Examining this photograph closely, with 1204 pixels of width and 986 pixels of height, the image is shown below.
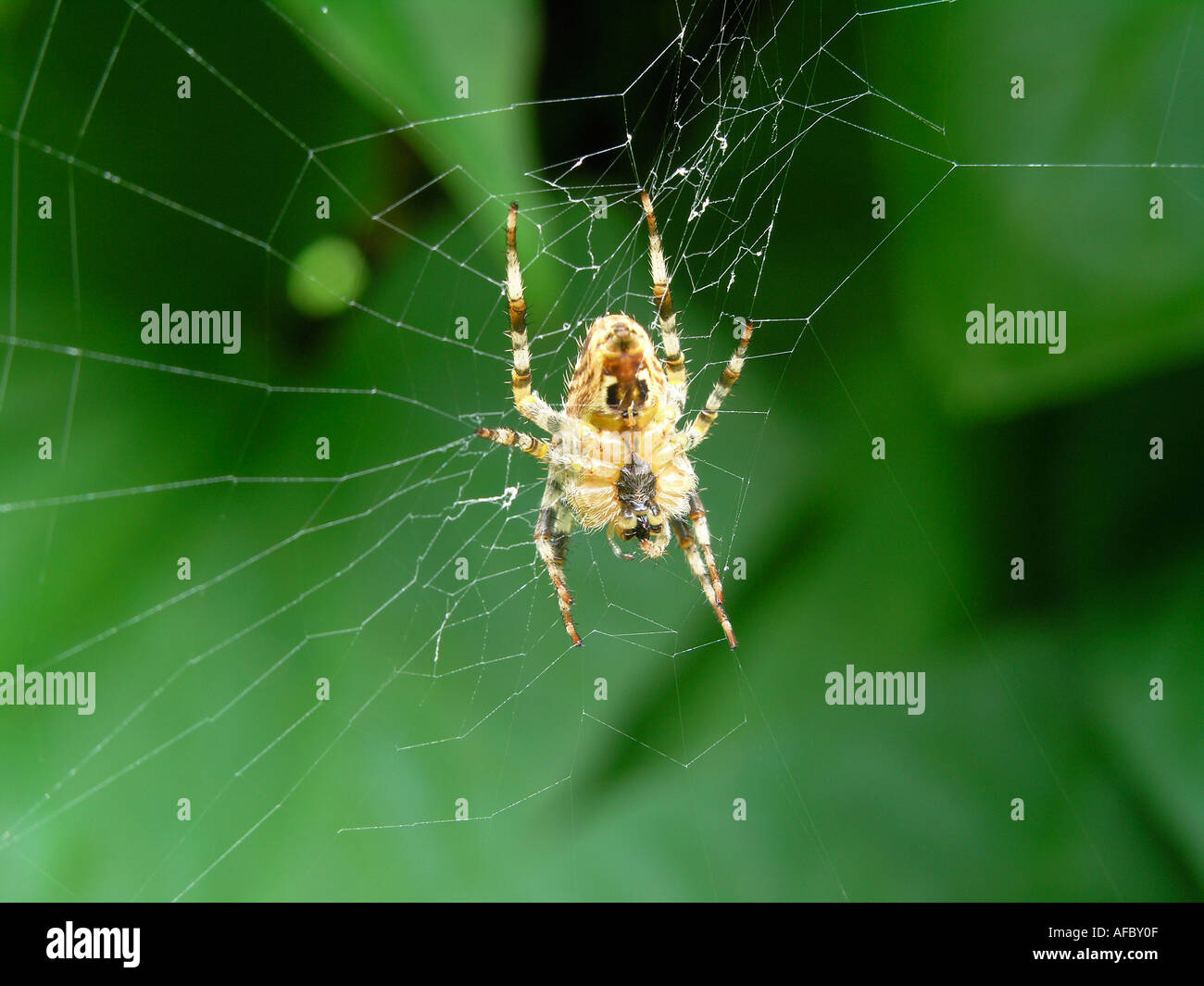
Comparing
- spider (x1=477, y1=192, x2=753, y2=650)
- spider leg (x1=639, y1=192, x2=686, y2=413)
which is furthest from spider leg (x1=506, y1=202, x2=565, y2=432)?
spider leg (x1=639, y1=192, x2=686, y2=413)

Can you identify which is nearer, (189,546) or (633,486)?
(189,546)

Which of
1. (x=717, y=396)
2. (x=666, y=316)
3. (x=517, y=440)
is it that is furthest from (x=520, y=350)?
(x=717, y=396)

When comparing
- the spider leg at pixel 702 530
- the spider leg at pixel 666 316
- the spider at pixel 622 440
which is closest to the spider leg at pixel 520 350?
the spider at pixel 622 440

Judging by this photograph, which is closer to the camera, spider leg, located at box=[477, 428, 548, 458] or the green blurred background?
the green blurred background

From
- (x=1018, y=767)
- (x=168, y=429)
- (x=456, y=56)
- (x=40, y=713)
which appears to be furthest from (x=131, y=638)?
(x=1018, y=767)

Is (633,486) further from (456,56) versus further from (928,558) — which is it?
(456,56)

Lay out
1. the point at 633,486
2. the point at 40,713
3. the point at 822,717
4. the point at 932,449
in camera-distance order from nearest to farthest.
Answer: the point at 40,713 → the point at 932,449 → the point at 822,717 → the point at 633,486

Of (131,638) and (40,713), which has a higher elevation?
(131,638)

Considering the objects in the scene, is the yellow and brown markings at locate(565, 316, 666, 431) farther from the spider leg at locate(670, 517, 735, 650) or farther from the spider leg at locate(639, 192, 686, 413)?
the spider leg at locate(670, 517, 735, 650)
